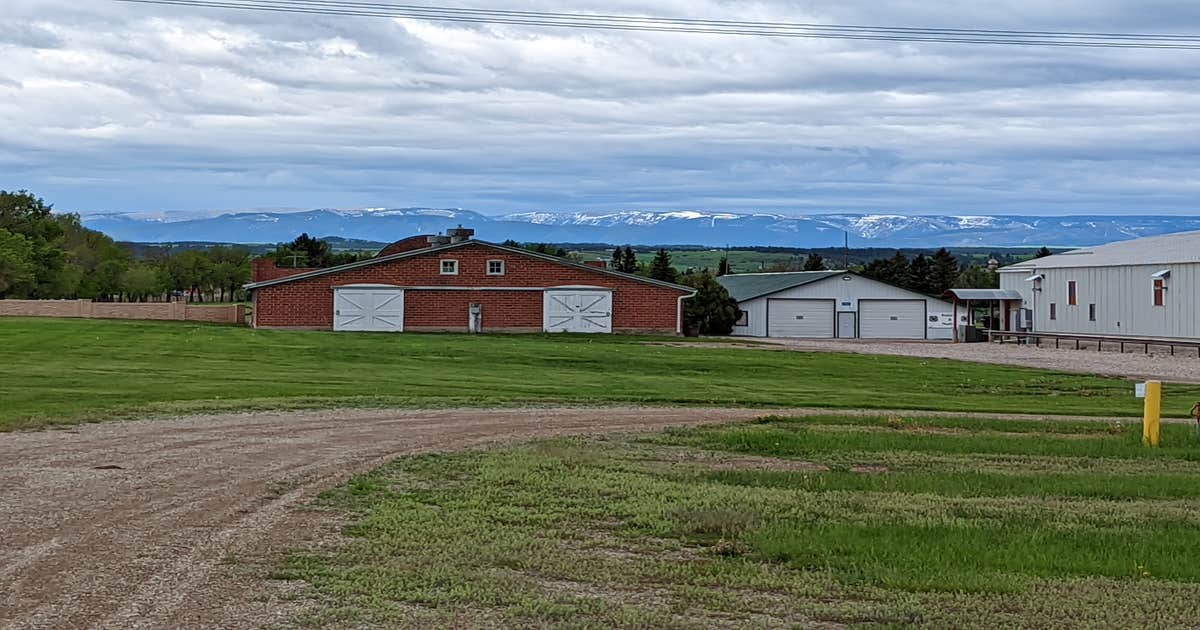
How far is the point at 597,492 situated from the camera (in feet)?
43.4

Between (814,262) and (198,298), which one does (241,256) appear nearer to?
(198,298)

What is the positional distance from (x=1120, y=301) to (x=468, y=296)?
94.3ft

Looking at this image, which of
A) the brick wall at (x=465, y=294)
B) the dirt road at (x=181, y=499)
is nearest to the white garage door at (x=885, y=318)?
the brick wall at (x=465, y=294)

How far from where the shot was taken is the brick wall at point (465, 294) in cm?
6019

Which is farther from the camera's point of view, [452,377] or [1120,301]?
[1120,301]

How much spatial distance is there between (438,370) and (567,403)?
10520mm

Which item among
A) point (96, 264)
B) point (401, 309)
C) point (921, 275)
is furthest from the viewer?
point (96, 264)

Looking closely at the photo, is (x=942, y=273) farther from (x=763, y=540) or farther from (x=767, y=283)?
(x=763, y=540)

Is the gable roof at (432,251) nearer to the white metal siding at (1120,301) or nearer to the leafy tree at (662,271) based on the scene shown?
the white metal siding at (1120,301)

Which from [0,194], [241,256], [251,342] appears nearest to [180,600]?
[251,342]

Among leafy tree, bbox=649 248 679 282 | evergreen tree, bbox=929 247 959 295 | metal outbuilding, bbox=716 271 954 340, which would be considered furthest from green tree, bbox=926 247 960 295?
metal outbuilding, bbox=716 271 954 340

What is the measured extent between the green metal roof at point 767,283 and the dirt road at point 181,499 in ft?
166

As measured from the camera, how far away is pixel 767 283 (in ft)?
253

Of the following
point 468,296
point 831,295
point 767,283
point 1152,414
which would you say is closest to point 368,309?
point 468,296
